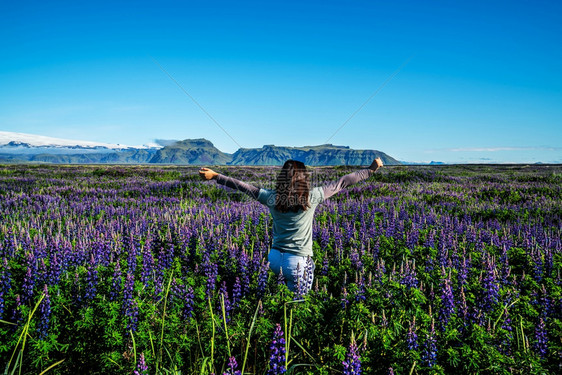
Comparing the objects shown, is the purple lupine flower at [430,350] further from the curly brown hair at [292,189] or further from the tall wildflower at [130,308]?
the tall wildflower at [130,308]

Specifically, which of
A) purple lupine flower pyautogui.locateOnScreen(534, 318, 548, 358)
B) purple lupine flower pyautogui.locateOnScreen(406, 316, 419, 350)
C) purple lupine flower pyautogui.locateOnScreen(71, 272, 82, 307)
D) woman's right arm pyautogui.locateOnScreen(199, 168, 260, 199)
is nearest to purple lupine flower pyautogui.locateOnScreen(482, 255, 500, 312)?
purple lupine flower pyautogui.locateOnScreen(534, 318, 548, 358)

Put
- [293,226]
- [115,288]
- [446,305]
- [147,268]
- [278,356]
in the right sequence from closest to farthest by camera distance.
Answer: [278,356] < [446,305] < [115,288] < [293,226] < [147,268]

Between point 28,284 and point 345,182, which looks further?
point 345,182

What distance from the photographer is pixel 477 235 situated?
23.4 ft

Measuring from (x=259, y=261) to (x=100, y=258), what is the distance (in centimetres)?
265

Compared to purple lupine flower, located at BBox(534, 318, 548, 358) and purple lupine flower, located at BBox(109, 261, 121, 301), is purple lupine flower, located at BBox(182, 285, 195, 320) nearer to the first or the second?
purple lupine flower, located at BBox(109, 261, 121, 301)

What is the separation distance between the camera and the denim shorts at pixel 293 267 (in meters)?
3.91

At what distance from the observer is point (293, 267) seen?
4074mm

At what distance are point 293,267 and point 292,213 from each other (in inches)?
29.5

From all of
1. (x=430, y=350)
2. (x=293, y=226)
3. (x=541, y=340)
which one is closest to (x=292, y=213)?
(x=293, y=226)

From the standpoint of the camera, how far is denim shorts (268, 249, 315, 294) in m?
3.91

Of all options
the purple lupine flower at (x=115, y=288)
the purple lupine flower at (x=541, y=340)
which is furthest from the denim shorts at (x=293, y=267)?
the purple lupine flower at (x=541, y=340)

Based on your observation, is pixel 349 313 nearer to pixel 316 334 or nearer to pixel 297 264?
pixel 316 334

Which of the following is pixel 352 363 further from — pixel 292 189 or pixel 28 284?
pixel 28 284
